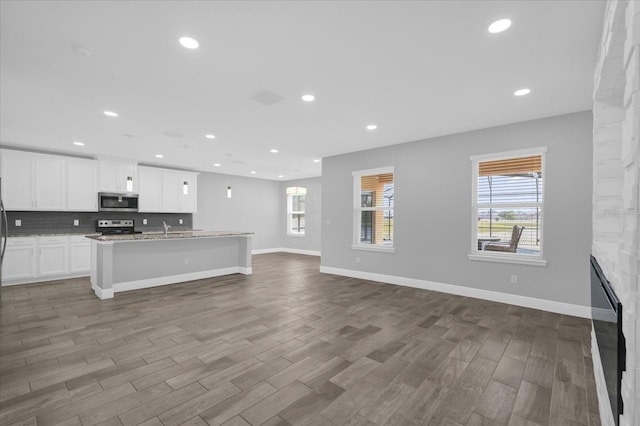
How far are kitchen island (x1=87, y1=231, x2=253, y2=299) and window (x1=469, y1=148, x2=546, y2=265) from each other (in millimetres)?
4554

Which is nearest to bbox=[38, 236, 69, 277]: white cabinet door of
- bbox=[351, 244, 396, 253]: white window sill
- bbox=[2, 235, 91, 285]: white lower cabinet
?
bbox=[2, 235, 91, 285]: white lower cabinet

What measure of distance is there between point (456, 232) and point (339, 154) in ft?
9.73

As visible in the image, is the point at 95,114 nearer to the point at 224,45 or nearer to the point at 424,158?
the point at 224,45

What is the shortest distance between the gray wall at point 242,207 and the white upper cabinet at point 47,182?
9.19 feet

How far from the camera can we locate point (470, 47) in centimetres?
246

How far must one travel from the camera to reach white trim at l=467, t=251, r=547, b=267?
4.14 meters

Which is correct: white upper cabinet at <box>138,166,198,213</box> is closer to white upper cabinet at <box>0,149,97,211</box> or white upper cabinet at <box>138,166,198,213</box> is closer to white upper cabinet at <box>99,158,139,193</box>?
white upper cabinet at <box>99,158,139,193</box>

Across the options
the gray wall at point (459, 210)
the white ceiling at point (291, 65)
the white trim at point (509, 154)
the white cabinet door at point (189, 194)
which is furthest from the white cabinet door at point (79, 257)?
the white trim at point (509, 154)

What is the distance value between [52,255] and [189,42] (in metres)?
5.98

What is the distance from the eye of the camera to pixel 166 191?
7715 millimetres

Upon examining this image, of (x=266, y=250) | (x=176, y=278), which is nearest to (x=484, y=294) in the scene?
(x=176, y=278)

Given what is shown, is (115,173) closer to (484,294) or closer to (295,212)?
(295,212)

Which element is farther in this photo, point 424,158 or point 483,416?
point 424,158

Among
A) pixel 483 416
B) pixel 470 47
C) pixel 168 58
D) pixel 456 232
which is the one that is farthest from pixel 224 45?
pixel 456 232
